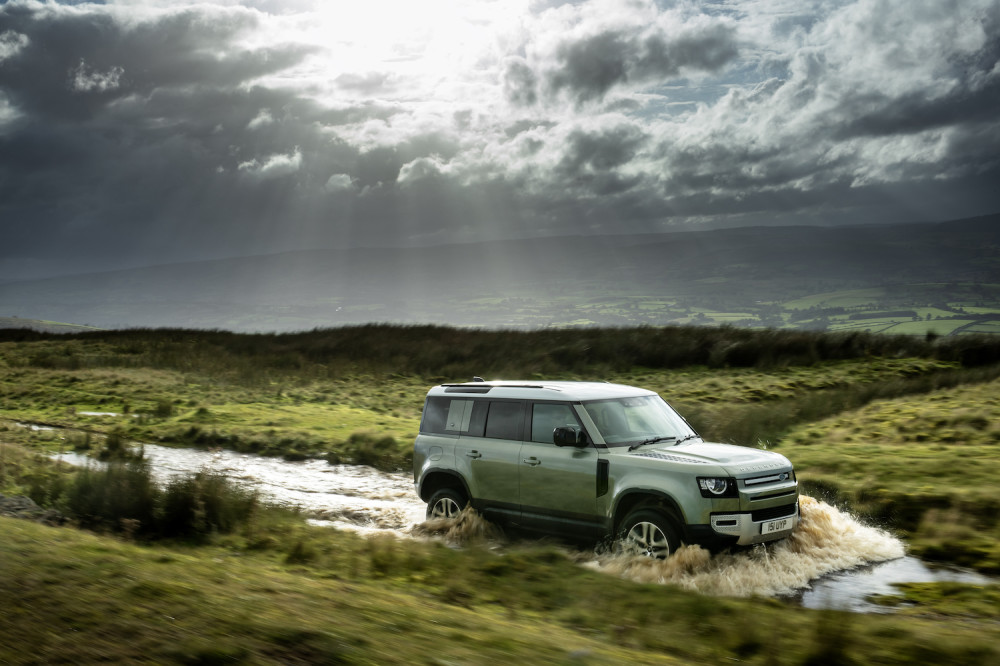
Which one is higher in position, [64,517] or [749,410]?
[749,410]

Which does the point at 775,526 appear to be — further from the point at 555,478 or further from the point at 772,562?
the point at 555,478

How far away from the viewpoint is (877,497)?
465 inches

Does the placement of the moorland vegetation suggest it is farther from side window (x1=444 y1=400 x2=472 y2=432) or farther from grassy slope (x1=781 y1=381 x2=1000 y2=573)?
side window (x1=444 y1=400 x2=472 y2=432)

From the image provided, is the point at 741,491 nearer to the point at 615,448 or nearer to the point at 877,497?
the point at 615,448

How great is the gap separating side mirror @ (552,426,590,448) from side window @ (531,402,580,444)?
12.3 inches

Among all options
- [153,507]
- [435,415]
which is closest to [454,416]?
[435,415]

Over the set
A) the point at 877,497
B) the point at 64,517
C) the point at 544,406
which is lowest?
the point at 64,517

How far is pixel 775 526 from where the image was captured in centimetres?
877

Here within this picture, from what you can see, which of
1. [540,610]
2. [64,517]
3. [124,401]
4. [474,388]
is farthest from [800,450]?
[124,401]

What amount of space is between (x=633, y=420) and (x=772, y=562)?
7.49ft

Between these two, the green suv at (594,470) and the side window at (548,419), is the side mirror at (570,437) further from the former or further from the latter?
the side window at (548,419)

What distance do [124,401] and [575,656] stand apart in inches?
1016

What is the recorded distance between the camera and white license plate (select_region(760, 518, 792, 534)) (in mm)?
8609

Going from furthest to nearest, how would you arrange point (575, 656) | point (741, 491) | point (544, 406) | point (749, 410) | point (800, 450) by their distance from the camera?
point (749, 410), point (800, 450), point (544, 406), point (741, 491), point (575, 656)
